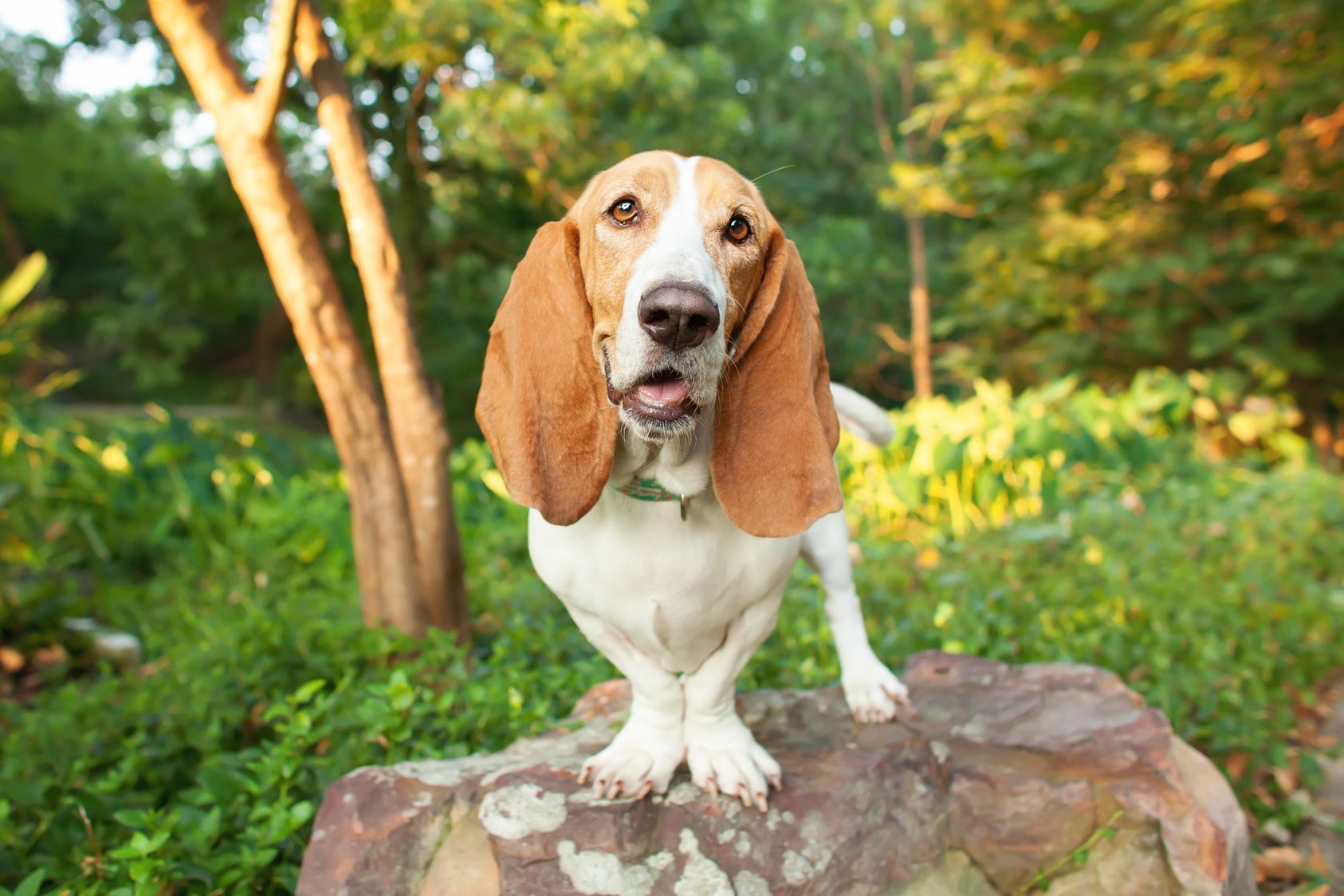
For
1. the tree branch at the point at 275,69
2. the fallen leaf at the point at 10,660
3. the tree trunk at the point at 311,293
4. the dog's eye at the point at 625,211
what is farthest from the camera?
the fallen leaf at the point at 10,660

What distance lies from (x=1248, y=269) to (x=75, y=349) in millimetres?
23780

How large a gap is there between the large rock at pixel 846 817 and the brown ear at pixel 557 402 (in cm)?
76

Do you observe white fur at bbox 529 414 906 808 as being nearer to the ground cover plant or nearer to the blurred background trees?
the ground cover plant

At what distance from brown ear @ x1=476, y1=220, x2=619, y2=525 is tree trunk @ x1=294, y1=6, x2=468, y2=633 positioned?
1.49m

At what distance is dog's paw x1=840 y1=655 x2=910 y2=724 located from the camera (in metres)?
2.49

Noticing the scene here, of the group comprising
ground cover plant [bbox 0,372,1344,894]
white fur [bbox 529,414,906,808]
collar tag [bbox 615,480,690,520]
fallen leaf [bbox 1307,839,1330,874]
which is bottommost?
fallen leaf [bbox 1307,839,1330,874]

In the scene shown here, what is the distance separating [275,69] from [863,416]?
215 cm

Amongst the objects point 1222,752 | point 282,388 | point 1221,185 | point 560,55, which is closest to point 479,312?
point 282,388

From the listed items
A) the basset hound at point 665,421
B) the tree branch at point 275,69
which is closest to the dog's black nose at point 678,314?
the basset hound at point 665,421

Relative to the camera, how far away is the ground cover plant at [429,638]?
98.7 inches

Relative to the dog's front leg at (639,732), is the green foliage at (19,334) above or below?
above

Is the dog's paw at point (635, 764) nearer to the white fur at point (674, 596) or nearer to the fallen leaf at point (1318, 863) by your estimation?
the white fur at point (674, 596)

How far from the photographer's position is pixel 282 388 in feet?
47.6

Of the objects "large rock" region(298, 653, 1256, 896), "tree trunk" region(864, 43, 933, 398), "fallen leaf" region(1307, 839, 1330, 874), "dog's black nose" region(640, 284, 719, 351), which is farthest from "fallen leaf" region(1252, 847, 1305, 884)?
"tree trunk" region(864, 43, 933, 398)
